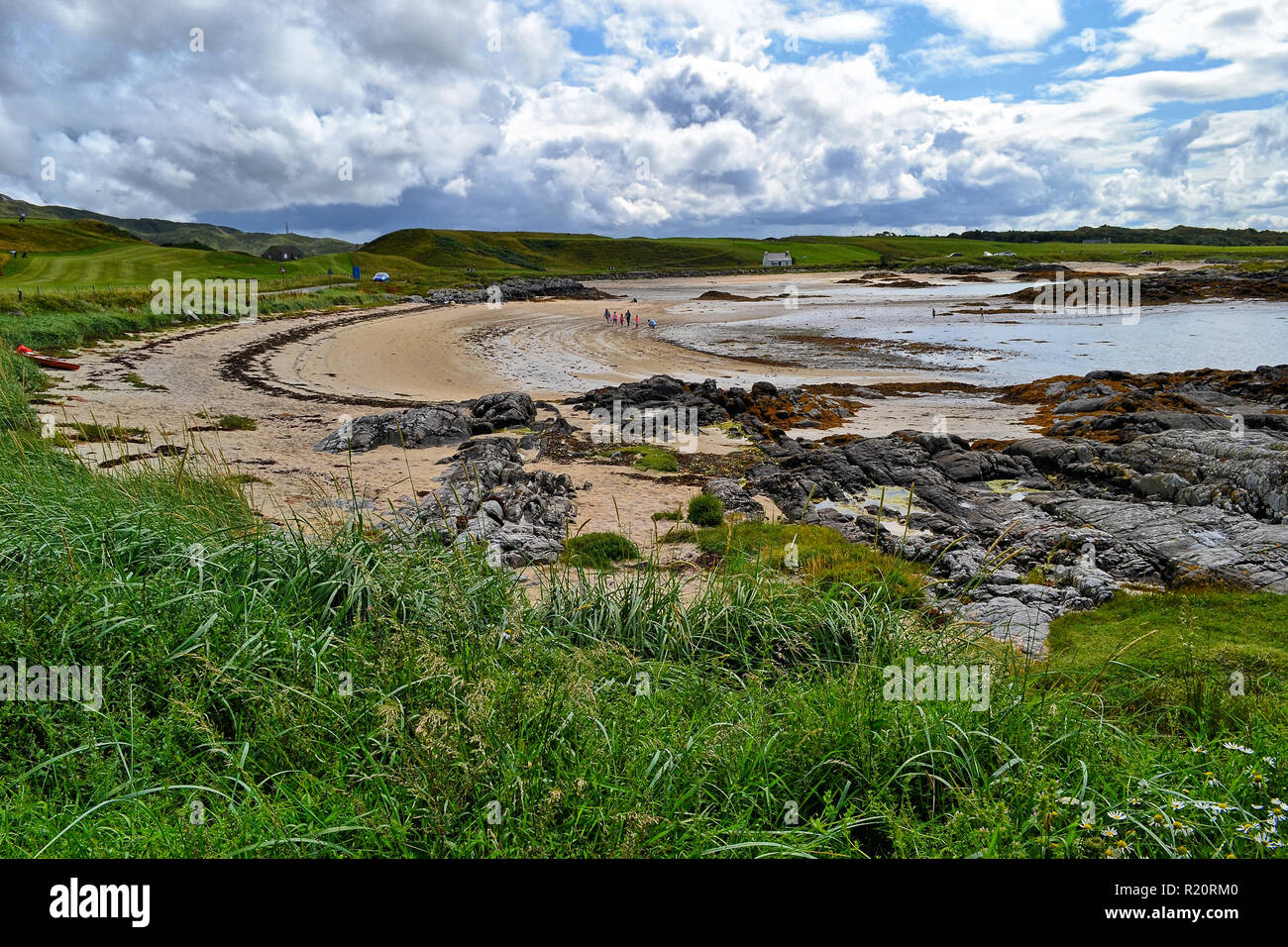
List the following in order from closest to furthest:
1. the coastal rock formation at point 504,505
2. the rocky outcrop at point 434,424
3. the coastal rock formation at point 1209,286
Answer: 1. the coastal rock formation at point 504,505
2. the rocky outcrop at point 434,424
3. the coastal rock formation at point 1209,286

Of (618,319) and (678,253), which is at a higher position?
(678,253)

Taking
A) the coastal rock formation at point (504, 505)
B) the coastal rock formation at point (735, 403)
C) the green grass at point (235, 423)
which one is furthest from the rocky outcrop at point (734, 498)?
the green grass at point (235, 423)

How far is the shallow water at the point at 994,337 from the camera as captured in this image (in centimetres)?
3569

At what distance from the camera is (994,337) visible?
1839 inches

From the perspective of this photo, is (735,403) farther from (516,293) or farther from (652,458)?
(516,293)

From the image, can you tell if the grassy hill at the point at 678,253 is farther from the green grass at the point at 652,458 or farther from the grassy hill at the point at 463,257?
the green grass at the point at 652,458

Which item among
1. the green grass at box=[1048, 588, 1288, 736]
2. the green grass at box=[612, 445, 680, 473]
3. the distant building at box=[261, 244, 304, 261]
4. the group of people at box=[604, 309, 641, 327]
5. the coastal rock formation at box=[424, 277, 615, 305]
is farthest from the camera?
the distant building at box=[261, 244, 304, 261]

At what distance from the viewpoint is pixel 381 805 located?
3.13 m

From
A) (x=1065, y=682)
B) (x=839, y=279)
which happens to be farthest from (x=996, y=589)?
(x=839, y=279)

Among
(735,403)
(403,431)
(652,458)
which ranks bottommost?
(652,458)

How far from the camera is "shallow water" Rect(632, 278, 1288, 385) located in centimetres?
3569

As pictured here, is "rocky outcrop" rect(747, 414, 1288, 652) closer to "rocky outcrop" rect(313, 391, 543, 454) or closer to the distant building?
"rocky outcrop" rect(313, 391, 543, 454)

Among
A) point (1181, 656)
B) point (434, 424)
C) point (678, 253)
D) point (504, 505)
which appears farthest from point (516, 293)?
point (678, 253)

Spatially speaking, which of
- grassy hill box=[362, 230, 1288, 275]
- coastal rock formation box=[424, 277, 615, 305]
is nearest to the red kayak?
coastal rock formation box=[424, 277, 615, 305]
